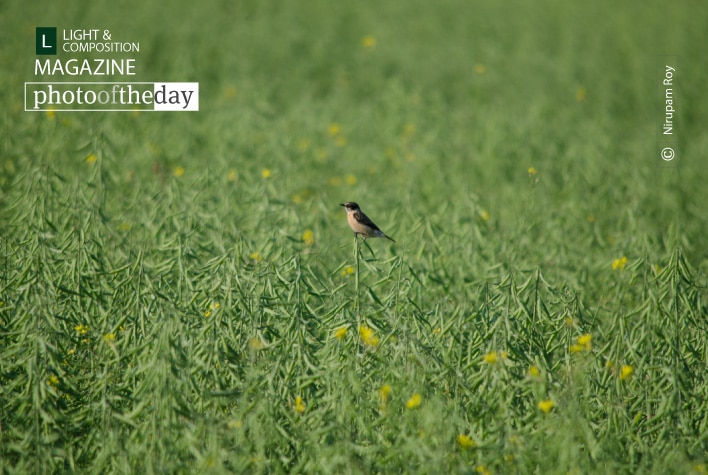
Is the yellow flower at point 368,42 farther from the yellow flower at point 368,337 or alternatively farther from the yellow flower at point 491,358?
the yellow flower at point 491,358

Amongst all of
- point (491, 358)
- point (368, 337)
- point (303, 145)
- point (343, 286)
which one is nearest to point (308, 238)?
point (343, 286)

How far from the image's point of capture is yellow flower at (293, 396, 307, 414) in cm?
458

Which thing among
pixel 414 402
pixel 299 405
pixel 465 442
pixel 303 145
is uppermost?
pixel 414 402

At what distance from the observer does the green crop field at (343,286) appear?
4324 millimetres

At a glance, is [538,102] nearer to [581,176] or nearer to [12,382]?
[581,176]

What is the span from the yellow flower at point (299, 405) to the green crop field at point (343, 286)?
0.07 ft

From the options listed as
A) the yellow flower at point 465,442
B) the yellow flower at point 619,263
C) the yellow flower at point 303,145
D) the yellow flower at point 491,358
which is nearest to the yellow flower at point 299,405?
the yellow flower at point 465,442

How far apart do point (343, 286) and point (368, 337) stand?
81 cm

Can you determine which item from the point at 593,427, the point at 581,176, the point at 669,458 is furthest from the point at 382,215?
the point at 669,458

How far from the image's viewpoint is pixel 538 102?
44.9ft

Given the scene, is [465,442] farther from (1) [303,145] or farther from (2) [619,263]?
(1) [303,145]

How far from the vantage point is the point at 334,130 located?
11688 mm

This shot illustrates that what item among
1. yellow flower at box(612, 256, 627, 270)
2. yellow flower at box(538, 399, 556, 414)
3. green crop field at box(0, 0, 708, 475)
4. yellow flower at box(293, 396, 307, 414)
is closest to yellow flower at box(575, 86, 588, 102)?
green crop field at box(0, 0, 708, 475)

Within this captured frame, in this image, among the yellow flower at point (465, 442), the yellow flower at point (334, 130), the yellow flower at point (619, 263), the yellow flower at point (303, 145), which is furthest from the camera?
the yellow flower at point (334, 130)
